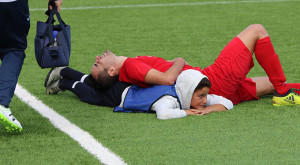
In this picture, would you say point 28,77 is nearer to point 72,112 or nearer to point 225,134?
point 72,112

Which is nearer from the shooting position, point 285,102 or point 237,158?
point 237,158

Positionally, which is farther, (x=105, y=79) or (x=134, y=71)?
(x=105, y=79)

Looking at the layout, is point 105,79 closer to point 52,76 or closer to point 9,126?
point 52,76

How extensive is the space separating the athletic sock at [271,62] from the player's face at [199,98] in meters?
0.65

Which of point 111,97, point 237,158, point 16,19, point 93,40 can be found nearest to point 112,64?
point 111,97

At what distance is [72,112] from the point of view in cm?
613

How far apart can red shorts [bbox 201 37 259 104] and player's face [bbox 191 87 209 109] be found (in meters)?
0.28

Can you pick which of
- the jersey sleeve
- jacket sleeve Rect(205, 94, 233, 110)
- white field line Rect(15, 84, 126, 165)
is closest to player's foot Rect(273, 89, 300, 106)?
jacket sleeve Rect(205, 94, 233, 110)

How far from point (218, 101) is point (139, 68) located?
2.44ft

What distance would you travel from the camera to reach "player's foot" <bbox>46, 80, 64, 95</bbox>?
6.80m

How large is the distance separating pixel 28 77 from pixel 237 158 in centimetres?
365

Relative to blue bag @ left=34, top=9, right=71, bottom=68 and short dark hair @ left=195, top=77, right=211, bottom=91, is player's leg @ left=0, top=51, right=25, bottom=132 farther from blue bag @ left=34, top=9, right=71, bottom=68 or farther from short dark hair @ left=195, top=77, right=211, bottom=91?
short dark hair @ left=195, top=77, right=211, bottom=91

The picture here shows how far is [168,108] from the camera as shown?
5.72 meters

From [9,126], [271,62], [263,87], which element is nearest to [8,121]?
[9,126]
